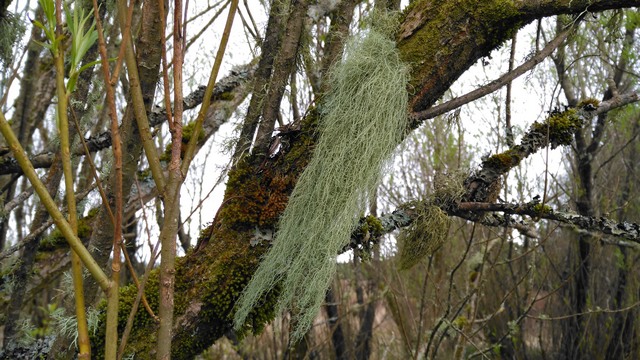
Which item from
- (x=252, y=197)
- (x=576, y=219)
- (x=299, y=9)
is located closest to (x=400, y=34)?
(x=299, y=9)

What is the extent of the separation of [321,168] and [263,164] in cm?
19

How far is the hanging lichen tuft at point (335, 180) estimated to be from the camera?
1.77 m

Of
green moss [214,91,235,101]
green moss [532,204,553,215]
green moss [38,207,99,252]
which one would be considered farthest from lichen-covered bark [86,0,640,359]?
green moss [214,91,235,101]

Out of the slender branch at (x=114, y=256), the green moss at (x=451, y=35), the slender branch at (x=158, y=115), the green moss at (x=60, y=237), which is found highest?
the slender branch at (x=158, y=115)

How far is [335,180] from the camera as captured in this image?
5.90 feet

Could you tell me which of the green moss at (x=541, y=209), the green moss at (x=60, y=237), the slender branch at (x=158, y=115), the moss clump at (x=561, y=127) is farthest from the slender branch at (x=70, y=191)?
the green moss at (x=60, y=237)

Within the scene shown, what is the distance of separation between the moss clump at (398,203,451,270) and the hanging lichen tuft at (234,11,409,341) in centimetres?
33

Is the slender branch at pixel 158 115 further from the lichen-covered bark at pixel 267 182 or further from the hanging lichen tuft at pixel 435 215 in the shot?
the hanging lichen tuft at pixel 435 215

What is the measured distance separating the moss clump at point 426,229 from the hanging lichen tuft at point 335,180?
330mm

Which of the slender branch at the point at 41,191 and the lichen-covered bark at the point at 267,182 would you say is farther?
the lichen-covered bark at the point at 267,182

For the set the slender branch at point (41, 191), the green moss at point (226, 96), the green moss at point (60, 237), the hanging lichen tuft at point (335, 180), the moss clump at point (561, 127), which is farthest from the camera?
the green moss at point (226, 96)

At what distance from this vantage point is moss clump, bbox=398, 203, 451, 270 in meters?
2.08

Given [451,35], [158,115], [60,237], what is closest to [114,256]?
[451,35]

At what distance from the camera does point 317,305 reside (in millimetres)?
1734
